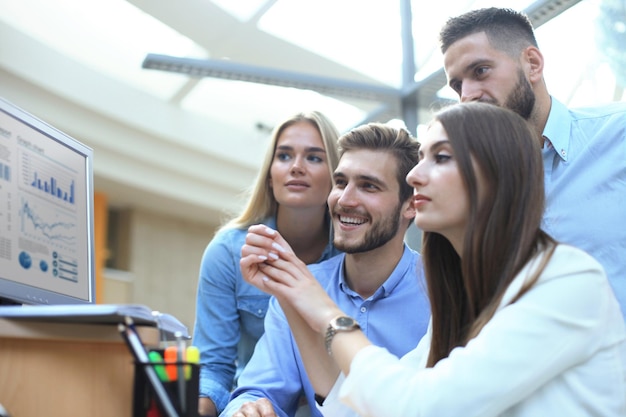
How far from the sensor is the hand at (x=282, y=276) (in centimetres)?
153

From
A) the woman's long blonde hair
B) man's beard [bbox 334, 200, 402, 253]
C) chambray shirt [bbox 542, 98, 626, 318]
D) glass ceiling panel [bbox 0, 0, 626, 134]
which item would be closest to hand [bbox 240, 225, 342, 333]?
man's beard [bbox 334, 200, 402, 253]

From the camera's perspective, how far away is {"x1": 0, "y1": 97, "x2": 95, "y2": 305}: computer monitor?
1636 millimetres

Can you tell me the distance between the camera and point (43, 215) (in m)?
1.76

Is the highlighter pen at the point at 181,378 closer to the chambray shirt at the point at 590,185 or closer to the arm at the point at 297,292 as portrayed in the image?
the arm at the point at 297,292

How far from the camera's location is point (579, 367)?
1253 mm

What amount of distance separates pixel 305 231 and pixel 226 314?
0.38 m

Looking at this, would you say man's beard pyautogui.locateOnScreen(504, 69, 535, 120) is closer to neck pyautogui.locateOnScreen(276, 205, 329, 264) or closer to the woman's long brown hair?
the woman's long brown hair

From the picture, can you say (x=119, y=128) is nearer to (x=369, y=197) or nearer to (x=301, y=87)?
(x=301, y=87)

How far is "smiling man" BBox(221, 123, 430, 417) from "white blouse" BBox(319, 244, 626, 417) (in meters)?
0.57

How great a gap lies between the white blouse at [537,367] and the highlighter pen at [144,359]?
34 centimetres

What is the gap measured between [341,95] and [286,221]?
1820mm

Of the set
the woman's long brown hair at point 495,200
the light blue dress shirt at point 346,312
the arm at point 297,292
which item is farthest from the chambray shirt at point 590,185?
the arm at point 297,292

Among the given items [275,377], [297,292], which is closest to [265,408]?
[275,377]

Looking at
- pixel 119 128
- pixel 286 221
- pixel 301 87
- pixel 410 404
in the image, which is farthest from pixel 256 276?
pixel 119 128
